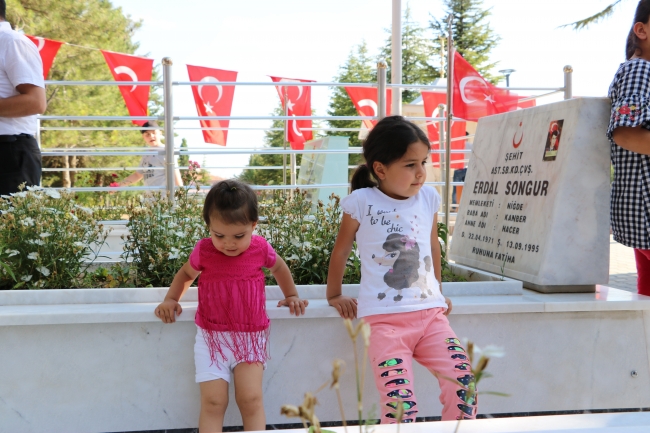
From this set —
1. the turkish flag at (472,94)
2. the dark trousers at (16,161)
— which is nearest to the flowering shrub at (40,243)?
the dark trousers at (16,161)

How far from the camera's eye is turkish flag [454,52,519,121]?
7907 mm

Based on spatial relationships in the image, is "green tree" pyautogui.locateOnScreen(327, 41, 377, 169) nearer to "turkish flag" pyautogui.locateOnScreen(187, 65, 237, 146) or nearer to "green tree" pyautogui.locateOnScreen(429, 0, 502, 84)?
"green tree" pyautogui.locateOnScreen(429, 0, 502, 84)

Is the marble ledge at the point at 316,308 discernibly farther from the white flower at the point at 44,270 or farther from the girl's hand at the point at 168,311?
the white flower at the point at 44,270

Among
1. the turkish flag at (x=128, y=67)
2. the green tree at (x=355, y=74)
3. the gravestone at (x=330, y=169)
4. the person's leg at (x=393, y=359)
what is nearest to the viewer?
the person's leg at (x=393, y=359)

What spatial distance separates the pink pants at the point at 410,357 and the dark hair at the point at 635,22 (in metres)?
1.75

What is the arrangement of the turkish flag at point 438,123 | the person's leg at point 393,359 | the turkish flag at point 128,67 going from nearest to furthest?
the person's leg at point 393,359 < the turkish flag at point 128,67 < the turkish flag at point 438,123

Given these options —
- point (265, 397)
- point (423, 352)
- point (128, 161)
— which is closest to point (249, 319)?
point (265, 397)

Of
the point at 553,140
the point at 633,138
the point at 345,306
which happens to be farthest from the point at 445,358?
the point at 553,140

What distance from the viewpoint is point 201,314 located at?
292 centimetres

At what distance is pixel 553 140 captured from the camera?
377 cm

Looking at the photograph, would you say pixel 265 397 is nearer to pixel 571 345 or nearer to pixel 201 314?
pixel 201 314

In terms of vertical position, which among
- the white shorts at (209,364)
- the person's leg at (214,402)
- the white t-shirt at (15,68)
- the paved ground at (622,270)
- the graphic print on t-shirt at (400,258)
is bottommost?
the paved ground at (622,270)

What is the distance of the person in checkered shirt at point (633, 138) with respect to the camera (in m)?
3.22

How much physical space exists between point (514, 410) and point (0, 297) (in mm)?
2523
